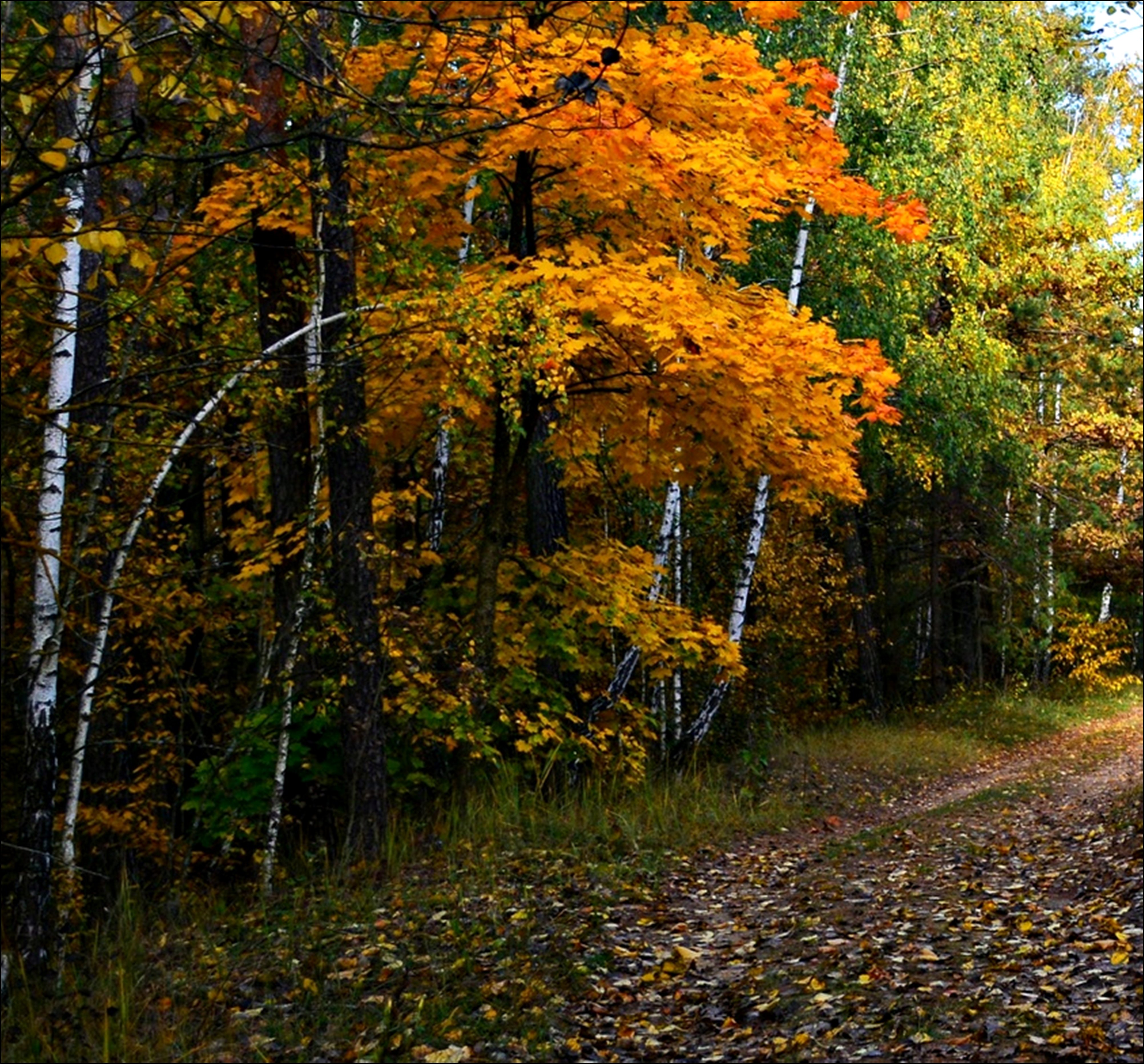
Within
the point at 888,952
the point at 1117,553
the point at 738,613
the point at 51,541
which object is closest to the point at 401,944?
the point at 888,952

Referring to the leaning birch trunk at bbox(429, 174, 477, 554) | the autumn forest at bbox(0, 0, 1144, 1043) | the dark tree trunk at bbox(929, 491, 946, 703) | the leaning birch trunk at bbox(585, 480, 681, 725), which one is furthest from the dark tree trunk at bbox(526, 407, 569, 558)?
the dark tree trunk at bbox(929, 491, 946, 703)

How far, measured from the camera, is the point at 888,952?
770cm

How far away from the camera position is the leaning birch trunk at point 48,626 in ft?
21.7

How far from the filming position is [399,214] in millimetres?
9516

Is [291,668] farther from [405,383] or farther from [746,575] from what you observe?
[746,575]

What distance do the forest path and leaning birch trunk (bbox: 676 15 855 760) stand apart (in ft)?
6.46

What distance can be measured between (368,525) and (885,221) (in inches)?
222

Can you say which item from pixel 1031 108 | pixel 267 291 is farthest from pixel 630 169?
pixel 1031 108

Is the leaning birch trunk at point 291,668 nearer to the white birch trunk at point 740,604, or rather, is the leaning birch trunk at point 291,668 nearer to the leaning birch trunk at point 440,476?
the leaning birch trunk at point 440,476

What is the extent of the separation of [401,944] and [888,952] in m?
2.76

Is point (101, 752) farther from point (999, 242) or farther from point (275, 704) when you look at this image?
point (999, 242)

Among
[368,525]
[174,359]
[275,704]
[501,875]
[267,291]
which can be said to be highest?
[267,291]

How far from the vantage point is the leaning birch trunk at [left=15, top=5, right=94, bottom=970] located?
6625 mm

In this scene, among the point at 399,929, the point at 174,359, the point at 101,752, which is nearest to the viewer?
the point at 174,359
